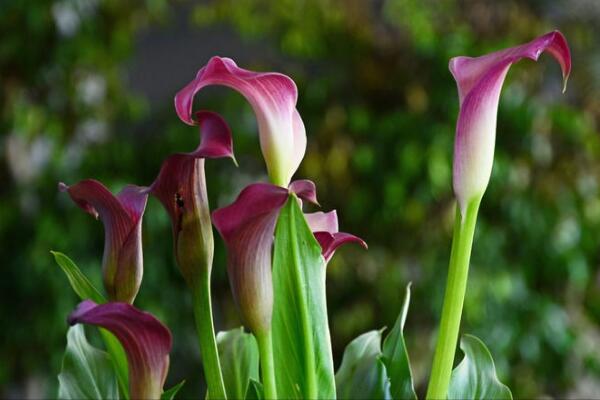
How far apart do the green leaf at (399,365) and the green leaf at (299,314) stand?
0.03 meters

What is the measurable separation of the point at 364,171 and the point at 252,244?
63.9 inches

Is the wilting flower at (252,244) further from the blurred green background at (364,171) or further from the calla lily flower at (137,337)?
the blurred green background at (364,171)

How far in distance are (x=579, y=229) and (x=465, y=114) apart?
170 cm

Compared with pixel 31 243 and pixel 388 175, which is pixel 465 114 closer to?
pixel 388 175

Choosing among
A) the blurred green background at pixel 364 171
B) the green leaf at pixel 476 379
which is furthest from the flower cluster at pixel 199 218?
the blurred green background at pixel 364 171

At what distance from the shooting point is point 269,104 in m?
0.36

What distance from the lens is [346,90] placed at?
6.82 ft

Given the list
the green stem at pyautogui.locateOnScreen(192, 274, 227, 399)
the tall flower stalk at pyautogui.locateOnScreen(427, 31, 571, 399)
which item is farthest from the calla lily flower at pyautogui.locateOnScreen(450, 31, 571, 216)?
the green stem at pyautogui.locateOnScreen(192, 274, 227, 399)

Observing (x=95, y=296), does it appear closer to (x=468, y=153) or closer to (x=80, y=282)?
(x=80, y=282)

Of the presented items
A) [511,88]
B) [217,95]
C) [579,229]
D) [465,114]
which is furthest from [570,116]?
[465,114]

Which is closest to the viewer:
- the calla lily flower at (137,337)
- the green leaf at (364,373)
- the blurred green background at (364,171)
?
the calla lily flower at (137,337)

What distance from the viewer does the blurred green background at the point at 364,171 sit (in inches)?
76.3

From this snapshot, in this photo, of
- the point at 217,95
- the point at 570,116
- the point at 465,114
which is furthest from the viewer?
the point at 217,95

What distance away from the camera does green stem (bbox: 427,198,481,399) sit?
0.37m
